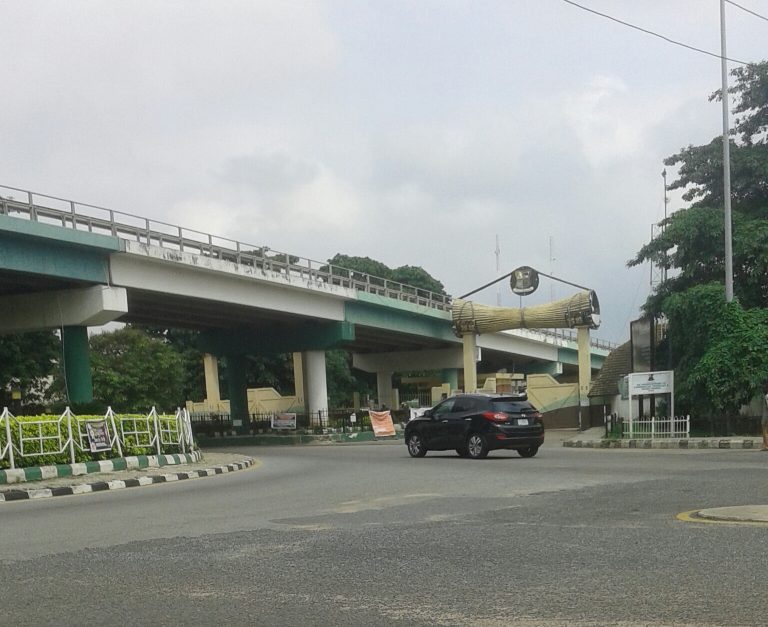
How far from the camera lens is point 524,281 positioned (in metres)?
54.2

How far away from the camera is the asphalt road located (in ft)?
20.9

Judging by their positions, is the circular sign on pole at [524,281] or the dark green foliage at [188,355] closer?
the circular sign on pole at [524,281]

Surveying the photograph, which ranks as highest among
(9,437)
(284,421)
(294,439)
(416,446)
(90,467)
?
(9,437)

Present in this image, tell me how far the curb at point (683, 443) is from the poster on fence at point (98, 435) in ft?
48.2

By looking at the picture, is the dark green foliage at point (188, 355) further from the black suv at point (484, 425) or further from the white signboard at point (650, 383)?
the black suv at point (484, 425)

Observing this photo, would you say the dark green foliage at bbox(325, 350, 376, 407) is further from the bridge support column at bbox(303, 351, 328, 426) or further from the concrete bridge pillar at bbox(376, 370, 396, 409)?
the bridge support column at bbox(303, 351, 328, 426)

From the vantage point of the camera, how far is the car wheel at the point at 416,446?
81.1 feet

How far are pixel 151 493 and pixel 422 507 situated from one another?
6.61 meters

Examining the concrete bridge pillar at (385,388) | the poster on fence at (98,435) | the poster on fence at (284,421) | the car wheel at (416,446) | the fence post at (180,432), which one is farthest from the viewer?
the concrete bridge pillar at (385,388)

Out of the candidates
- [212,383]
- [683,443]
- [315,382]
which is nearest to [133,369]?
[212,383]

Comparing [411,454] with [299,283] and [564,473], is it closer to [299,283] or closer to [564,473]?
[564,473]

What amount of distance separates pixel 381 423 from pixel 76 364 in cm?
1697

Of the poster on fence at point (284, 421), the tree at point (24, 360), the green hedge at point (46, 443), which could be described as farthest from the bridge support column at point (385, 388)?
the green hedge at point (46, 443)

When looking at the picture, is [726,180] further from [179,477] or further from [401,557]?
[401,557]
